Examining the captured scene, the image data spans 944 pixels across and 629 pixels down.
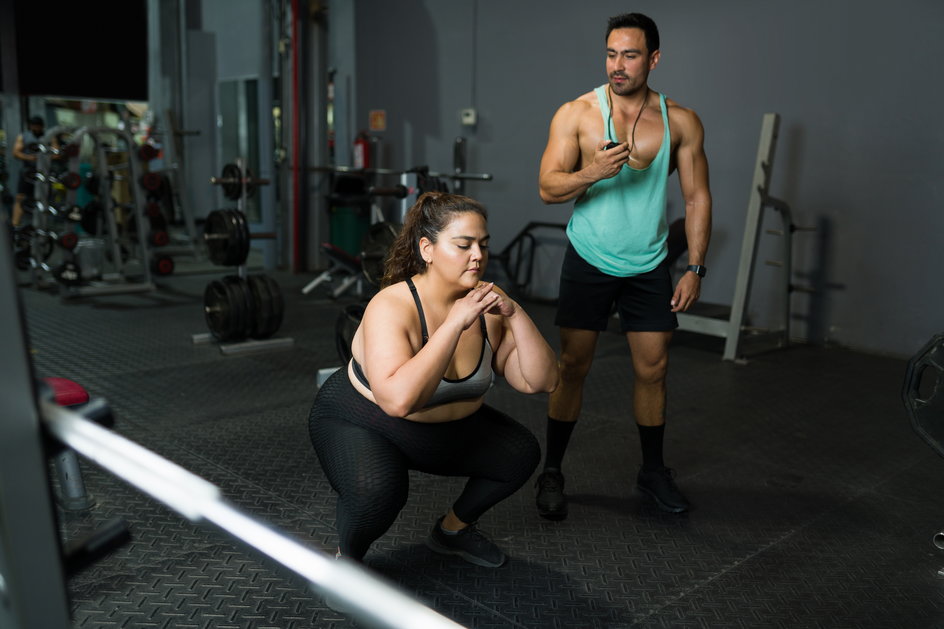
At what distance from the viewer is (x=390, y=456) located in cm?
155

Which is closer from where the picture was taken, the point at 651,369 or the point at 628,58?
the point at 628,58

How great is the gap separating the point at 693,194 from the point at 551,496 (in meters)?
0.87

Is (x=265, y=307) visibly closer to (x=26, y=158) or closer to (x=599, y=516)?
(x=599, y=516)

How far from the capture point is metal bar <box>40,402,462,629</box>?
1.92 ft

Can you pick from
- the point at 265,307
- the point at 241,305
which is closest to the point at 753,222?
the point at 265,307

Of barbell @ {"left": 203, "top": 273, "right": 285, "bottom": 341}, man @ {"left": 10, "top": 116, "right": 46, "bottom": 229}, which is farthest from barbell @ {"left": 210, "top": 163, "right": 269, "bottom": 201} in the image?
man @ {"left": 10, "top": 116, "right": 46, "bottom": 229}

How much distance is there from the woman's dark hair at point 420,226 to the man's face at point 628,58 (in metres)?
0.57

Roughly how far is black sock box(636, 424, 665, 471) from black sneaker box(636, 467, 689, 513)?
0.06ft

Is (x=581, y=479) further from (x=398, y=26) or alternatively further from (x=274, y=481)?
(x=398, y=26)

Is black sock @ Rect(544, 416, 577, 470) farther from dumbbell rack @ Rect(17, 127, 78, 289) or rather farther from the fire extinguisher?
the fire extinguisher

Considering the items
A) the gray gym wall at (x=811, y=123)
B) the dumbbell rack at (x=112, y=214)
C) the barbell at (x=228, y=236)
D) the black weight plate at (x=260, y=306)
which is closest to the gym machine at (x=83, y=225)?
the dumbbell rack at (x=112, y=214)

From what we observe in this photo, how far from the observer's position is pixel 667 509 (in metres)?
2.12

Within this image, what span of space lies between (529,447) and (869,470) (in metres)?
1.38

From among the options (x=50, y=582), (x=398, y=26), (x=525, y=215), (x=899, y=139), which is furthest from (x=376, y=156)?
(x=50, y=582)
